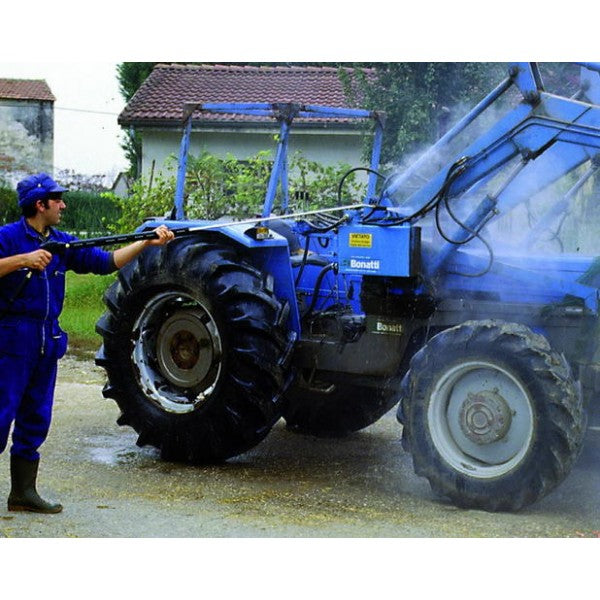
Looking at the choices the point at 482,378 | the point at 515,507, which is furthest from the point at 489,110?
the point at 515,507

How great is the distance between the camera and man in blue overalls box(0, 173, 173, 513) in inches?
227

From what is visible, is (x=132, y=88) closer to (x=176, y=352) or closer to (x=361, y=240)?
(x=176, y=352)

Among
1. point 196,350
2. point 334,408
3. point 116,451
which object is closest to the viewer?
point 196,350

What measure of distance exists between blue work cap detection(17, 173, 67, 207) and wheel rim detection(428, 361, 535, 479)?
230 cm

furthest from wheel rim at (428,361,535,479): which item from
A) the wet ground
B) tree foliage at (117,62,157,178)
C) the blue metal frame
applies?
tree foliage at (117,62,157,178)

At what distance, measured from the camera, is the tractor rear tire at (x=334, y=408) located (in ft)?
25.7

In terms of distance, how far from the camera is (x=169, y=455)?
24.1ft

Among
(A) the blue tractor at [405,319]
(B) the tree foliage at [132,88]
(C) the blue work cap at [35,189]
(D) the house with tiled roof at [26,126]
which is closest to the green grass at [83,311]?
(B) the tree foliage at [132,88]

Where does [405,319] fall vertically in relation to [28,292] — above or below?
below

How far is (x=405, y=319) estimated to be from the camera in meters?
6.96

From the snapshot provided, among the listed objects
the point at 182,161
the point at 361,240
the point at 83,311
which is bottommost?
the point at 83,311

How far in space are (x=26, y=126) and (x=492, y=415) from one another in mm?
5543

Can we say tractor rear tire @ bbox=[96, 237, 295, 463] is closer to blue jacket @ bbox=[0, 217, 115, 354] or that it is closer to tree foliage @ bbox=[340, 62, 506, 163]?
blue jacket @ bbox=[0, 217, 115, 354]

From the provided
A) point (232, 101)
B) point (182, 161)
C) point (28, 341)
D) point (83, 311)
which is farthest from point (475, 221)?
point (83, 311)
